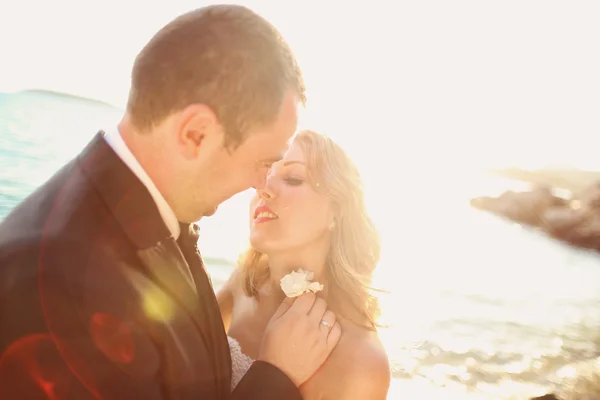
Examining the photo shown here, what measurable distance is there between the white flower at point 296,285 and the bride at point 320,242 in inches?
6.2

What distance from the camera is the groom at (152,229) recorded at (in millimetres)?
1531

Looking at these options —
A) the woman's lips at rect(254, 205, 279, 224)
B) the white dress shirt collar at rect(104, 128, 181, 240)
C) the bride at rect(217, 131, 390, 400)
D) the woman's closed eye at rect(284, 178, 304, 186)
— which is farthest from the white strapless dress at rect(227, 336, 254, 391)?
the white dress shirt collar at rect(104, 128, 181, 240)

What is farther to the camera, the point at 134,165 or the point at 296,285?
the point at 296,285

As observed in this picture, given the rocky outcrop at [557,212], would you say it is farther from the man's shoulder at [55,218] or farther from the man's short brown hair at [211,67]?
the man's shoulder at [55,218]

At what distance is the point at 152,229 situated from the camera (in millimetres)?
1848

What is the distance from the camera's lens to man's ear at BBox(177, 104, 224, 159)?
6.35ft

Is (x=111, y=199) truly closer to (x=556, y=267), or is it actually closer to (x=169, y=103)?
(x=169, y=103)

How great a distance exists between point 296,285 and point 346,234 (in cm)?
52

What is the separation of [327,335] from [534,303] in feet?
42.8

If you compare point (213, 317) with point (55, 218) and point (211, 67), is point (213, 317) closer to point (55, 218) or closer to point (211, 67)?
point (55, 218)

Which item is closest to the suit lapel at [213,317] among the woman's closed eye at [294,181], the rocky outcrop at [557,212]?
the woman's closed eye at [294,181]

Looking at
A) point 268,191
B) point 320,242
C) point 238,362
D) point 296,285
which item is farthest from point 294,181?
point 238,362

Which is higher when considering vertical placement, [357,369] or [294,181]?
[294,181]

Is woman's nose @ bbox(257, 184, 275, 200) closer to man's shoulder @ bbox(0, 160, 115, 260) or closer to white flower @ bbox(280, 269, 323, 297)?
white flower @ bbox(280, 269, 323, 297)
